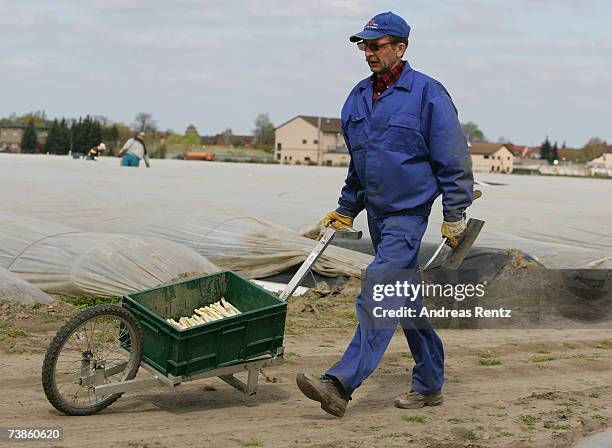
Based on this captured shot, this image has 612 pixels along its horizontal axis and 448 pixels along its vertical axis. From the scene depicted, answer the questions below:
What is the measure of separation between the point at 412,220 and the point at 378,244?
285 millimetres

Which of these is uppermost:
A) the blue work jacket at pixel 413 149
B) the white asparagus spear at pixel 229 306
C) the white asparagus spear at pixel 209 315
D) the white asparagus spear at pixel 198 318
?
the blue work jacket at pixel 413 149

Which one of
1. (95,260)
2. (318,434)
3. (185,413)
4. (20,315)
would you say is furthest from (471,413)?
(95,260)

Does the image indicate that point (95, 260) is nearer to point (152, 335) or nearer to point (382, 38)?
point (152, 335)

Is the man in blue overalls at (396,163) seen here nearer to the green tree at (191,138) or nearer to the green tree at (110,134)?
the green tree at (110,134)

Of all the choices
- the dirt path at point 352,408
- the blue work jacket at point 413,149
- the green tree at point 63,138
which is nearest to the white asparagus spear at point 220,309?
the dirt path at point 352,408

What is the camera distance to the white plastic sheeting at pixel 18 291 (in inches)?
304

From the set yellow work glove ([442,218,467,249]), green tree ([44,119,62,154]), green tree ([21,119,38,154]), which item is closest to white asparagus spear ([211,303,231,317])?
yellow work glove ([442,218,467,249])

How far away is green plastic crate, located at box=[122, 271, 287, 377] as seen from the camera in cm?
484

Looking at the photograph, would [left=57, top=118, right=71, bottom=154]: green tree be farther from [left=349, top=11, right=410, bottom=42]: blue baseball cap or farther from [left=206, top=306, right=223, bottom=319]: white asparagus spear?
[left=349, top=11, right=410, bottom=42]: blue baseball cap

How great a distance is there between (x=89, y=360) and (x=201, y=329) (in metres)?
0.59

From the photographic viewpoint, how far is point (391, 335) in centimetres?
503

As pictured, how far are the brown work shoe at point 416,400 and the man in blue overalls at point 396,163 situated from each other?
16.8 inches

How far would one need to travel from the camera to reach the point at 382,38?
5.00 meters

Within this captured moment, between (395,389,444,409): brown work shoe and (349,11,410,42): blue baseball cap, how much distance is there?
200 cm
